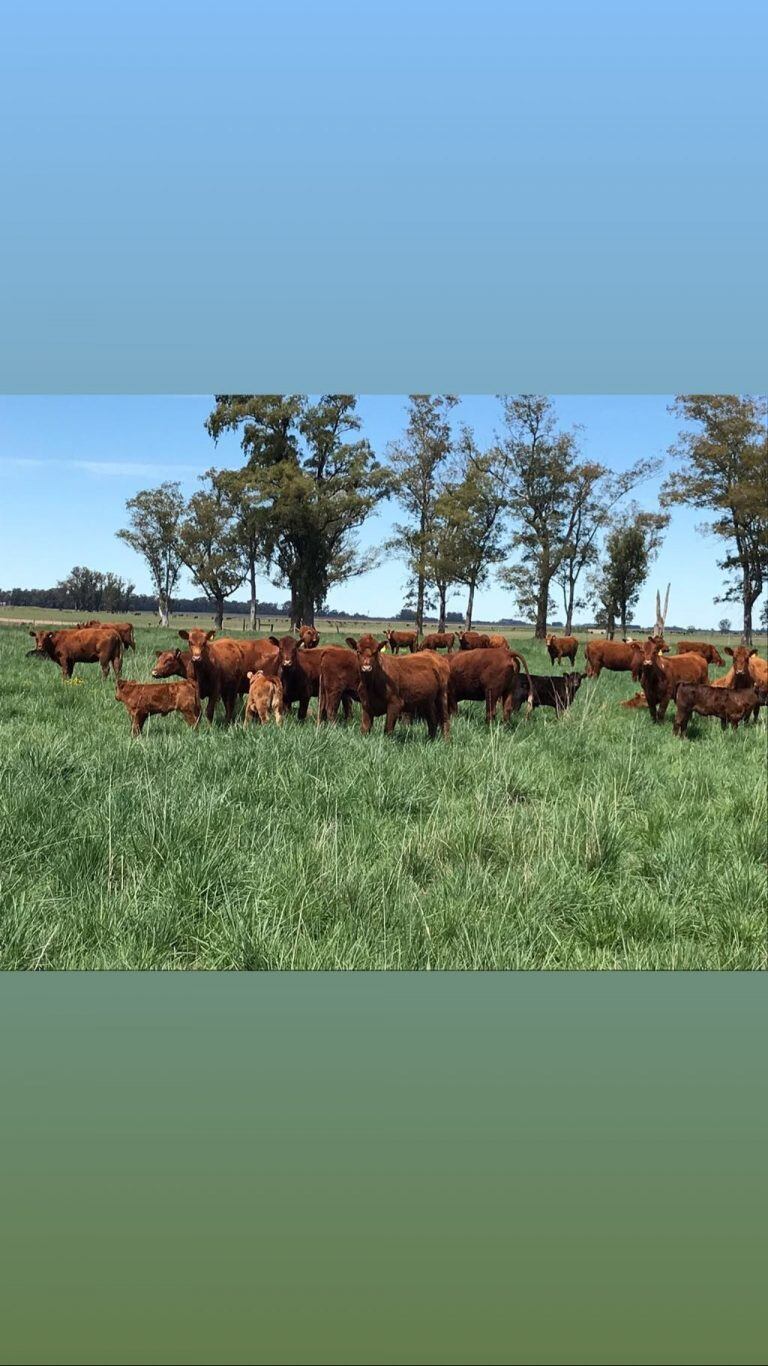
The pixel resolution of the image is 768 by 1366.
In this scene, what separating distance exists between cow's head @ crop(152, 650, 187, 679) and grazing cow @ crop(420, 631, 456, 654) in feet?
4.85

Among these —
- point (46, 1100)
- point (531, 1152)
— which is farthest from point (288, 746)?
point (531, 1152)

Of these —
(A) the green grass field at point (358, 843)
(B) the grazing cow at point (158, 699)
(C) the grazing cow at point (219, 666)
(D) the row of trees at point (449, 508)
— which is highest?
(D) the row of trees at point (449, 508)

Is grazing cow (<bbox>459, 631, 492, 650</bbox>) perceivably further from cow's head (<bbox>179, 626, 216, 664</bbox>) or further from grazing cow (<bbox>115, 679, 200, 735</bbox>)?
grazing cow (<bbox>115, 679, 200, 735</bbox>)

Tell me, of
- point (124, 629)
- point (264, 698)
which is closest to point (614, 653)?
point (264, 698)

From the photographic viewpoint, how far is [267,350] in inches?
214

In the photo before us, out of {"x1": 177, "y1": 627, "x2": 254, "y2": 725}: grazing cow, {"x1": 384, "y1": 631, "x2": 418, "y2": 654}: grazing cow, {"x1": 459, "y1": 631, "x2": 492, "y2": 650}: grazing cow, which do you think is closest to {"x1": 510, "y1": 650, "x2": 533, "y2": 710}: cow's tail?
{"x1": 459, "y1": 631, "x2": 492, "y2": 650}: grazing cow

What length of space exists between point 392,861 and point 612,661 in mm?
2354

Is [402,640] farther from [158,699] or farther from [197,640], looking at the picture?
[158,699]

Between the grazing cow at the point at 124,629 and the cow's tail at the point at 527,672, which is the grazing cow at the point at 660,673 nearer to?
the cow's tail at the point at 527,672

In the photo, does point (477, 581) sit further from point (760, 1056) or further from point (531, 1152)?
point (531, 1152)

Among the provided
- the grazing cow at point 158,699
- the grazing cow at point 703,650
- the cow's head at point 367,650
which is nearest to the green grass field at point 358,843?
the grazing cow at point 158,699

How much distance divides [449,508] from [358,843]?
2.13 m

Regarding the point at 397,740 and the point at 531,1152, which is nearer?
the point at 531,1152

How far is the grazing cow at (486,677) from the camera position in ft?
21.9
